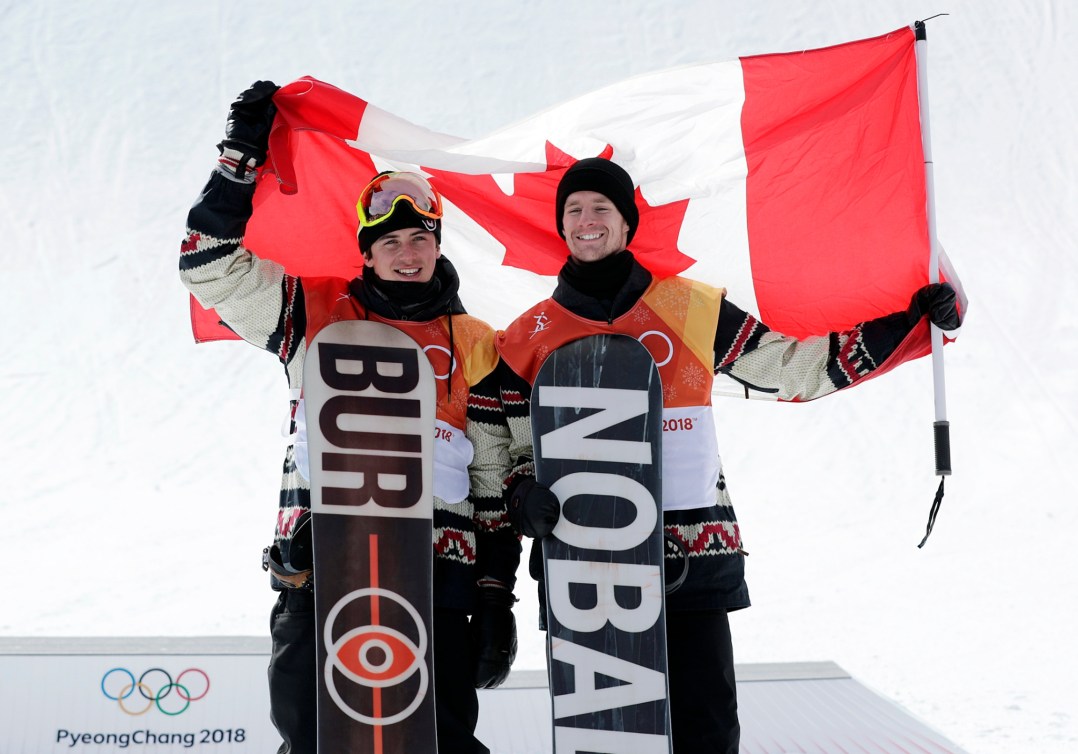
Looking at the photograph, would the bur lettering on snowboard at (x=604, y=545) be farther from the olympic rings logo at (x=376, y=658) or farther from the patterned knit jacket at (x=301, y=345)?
Result: the olympic rings logo at (x=376, y=658)

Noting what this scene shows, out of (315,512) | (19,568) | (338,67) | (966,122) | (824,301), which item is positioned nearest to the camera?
(315,512)

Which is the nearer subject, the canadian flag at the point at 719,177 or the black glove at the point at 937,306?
the black glove at the point at 937,306

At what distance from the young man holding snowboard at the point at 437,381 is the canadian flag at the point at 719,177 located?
0.28 metres

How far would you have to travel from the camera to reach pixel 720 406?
647 centimetres

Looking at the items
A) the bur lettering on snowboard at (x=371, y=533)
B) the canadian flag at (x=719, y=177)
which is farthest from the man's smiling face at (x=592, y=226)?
the bur lettering on snowboard at (x=371, y=533)

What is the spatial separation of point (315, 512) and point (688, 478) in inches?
31.5

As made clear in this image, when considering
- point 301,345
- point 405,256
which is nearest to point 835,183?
point 405,256

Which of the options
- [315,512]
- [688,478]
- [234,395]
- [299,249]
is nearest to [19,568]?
[234,395]

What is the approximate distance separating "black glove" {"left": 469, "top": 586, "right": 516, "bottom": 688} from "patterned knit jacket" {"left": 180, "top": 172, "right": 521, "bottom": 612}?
3 cm

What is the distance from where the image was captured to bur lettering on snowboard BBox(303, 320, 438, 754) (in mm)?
2271

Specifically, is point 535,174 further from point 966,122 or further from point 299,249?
point 966,122

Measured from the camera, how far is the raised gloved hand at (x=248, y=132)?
2297mm

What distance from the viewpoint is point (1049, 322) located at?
6375 mm

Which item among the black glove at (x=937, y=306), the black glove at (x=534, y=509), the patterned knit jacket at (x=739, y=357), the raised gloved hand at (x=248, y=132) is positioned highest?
the raised gloved hand at (x=248, y=132)
